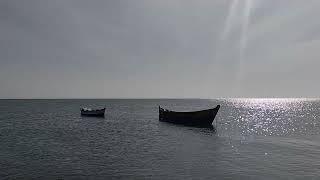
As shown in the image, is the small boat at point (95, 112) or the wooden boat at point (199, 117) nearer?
the wooden boat at point (199, 117)

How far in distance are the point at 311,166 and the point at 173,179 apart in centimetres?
1423

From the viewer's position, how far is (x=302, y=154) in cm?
3966

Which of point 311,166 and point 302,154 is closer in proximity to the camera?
point 311,166

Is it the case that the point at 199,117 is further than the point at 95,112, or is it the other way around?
the point at 95,112

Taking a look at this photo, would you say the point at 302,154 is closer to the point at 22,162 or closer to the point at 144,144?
the point at 144,144

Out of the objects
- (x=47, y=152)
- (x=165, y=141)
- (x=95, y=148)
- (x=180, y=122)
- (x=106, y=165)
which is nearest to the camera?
(x=106, y=165)

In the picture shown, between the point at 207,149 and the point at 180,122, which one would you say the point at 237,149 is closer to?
the point at 207,149

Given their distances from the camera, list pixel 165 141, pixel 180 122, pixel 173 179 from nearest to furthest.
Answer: pixel 173 179 < pixel 165 141 < pixel 180 122

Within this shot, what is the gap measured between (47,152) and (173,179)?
17154 mm

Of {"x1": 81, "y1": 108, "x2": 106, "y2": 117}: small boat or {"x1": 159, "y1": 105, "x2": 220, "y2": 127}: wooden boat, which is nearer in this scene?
{"x1": 159, "y1": 105, "x2": 220, "y2": 127}: wooden boat

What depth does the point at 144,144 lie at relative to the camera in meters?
46.1

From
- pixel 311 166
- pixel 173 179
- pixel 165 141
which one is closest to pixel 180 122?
pixel 165 141

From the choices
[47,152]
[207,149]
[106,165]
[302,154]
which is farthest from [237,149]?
[47,152]

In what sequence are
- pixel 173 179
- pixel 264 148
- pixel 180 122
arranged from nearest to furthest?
pixel 173 179, pixel 264 148, pixel 180 122
